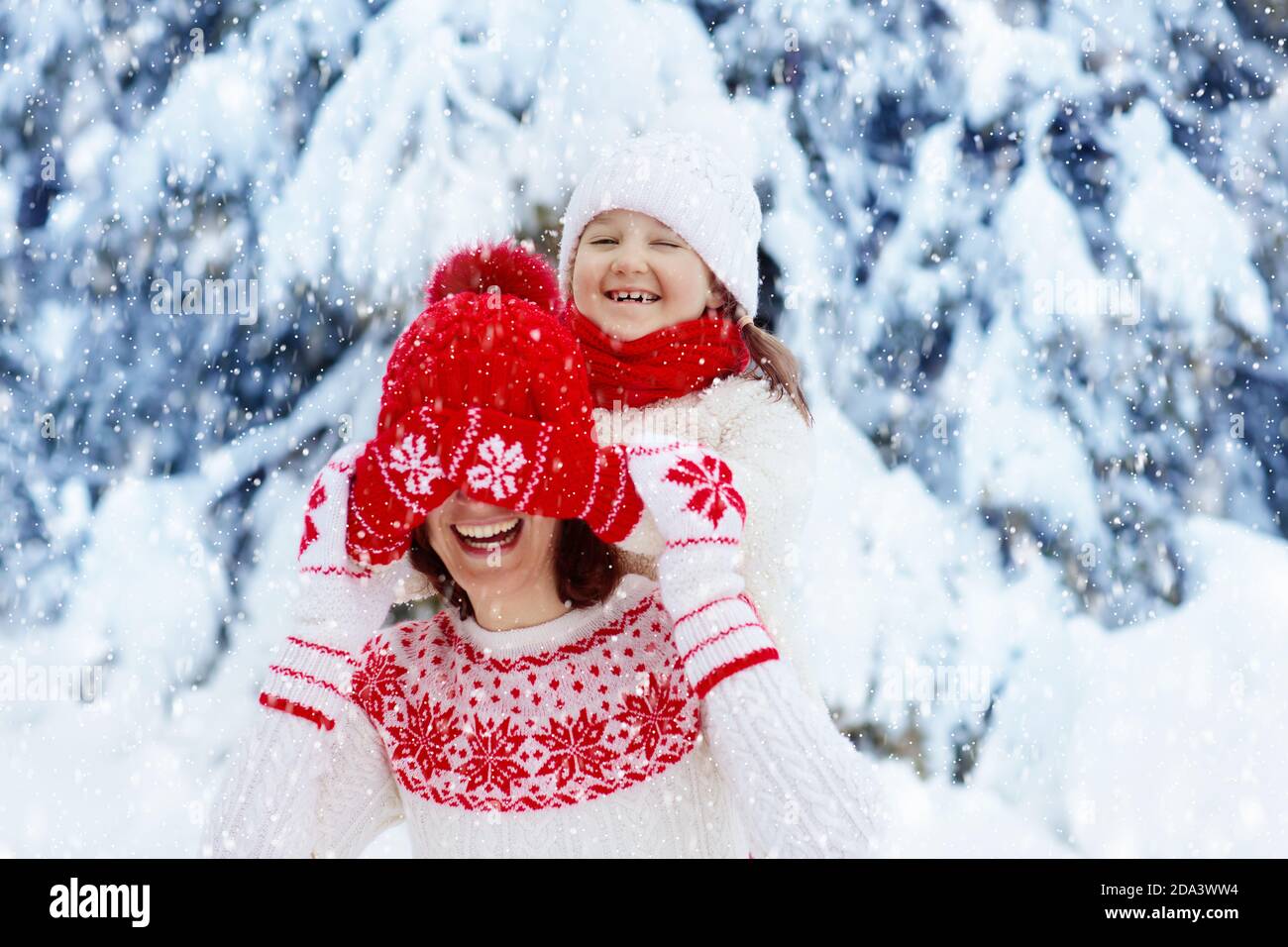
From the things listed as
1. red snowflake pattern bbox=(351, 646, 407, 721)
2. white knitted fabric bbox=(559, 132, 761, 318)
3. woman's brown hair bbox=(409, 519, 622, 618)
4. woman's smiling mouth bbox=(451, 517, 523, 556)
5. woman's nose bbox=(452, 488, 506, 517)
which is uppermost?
white knitted fabric bbox=(559, 132, 761, 318)

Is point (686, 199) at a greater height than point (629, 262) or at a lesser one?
greater

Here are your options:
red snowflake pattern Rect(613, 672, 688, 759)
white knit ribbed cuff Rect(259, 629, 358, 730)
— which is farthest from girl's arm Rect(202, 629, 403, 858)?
red snowflake pattern Rect(613, 672, 688, 759)

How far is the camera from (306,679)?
137 cm

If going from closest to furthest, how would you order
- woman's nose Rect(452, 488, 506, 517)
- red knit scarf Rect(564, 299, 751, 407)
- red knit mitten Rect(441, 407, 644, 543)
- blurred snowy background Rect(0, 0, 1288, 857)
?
1. red knit mitten Rect(441, 407, 644, 543)
2. woman's nose Rect(452, 488, 506, 517)
3. red knit scarf Rect(564, 299, 751, 407)
4. blurred snowy background Rect(0, 0, 1288, 857)

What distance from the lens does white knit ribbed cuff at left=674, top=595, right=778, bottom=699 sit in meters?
1.30

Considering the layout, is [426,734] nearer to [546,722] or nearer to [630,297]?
[546,722]

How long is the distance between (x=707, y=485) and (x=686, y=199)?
79cm

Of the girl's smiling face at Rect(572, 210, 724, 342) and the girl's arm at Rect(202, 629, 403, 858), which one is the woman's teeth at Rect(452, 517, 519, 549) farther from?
the girl's smiling face at Rect(572, 210, 724, 342)

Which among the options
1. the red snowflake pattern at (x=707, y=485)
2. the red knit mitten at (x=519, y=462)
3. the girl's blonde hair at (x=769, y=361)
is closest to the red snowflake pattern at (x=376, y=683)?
the red knit mitten at (x=519, y=462)

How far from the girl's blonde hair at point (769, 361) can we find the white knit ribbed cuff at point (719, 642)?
2.37ft

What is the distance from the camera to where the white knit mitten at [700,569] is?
4.30 feet

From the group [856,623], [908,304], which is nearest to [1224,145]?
[908,304]

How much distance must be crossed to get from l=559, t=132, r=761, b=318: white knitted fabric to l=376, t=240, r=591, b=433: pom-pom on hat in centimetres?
64

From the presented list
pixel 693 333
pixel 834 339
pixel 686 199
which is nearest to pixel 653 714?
pixel 693 333
